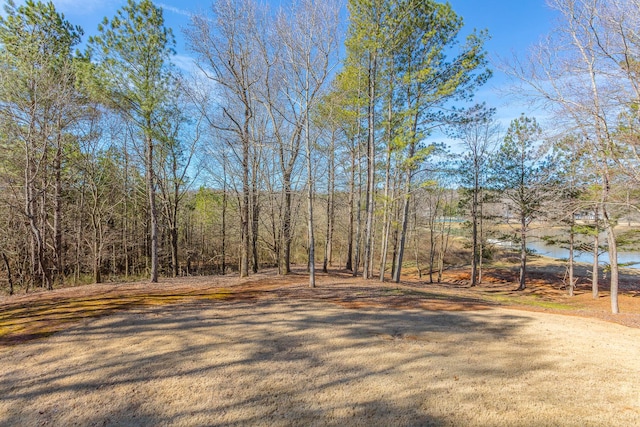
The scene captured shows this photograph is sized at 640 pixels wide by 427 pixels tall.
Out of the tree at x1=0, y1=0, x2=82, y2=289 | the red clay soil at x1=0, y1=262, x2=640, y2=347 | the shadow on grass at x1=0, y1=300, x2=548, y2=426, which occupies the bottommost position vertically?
the red clay soil at x1=0, y1=262, x2=640, y2=347

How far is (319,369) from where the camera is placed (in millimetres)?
4070

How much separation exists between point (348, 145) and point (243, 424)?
49.5ft

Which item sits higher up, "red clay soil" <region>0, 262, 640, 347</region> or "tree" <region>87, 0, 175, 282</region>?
"tree" <region>87, 0, 175, 282</region>

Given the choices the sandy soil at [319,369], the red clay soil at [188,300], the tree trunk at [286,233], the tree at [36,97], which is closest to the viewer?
the sandy soil at [319,369]

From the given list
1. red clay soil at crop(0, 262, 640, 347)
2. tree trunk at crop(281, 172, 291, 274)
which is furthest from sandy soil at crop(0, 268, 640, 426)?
tree trunk at crop(281, 172, 291, 274)

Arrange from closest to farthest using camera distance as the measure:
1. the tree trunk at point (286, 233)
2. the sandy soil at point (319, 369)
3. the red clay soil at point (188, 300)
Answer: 1. the sandy soil at point (319, 369)
2. the red clay soil at point (188, 300)
3. the tree trunk at point (286, 233)

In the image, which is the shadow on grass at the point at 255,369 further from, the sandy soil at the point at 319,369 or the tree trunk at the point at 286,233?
the tree trunk at the point at 286,233

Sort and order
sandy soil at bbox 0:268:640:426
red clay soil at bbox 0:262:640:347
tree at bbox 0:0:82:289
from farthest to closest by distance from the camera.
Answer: tree at bbox 0:0:82:289, red clay soil at bbox 0:262:640:347, sandy soil at bbox 0:268:640:426

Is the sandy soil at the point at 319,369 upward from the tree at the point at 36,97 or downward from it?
downward

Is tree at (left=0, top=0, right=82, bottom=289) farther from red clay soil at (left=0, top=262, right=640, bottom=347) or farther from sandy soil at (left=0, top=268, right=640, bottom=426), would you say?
sandy soil at (left=0, top=268, right=640, bottom=426)

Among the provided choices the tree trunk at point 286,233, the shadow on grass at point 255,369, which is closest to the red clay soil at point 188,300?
the shadow on grass at point 255,369

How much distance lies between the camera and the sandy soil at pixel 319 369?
3.18 m

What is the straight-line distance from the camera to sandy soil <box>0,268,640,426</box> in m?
3.18

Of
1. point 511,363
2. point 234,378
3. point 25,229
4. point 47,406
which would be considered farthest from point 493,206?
point 25,229
